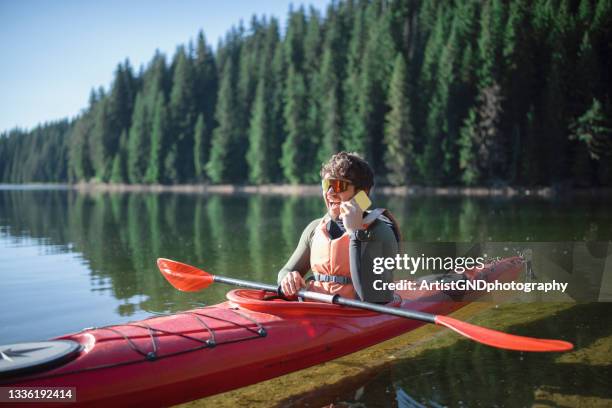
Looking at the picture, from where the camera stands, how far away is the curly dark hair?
5703 millimetres

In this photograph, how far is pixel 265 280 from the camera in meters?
11.8

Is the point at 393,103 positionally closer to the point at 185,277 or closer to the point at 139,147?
the point at 139,147

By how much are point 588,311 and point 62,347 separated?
8.01 m

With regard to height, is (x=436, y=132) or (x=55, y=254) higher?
(x=436, y=132)

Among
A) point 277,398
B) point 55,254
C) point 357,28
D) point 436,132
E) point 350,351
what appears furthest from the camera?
point 357,28

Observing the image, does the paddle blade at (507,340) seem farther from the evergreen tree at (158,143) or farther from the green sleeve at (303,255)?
the evergreen tree at (158,143)

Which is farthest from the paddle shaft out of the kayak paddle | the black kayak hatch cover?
the black kayak hatch cover

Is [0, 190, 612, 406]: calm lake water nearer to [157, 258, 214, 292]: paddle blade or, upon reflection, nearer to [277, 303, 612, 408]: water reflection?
[277, 303, 612, 408]: water reflection

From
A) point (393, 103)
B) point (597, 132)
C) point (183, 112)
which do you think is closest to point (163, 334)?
point (597, 132)

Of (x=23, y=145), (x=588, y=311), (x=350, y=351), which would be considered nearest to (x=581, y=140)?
(x=588, y=311)

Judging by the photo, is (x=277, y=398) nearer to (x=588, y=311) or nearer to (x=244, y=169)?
(x=588, y=311)

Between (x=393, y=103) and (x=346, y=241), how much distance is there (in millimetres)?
50818

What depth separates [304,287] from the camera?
6.39 metres

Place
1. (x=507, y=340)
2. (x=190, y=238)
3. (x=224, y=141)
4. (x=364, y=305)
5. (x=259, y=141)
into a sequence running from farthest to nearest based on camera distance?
(x=224, y=141) < (x=259, y=141) < (x=190, y=238) < (x=364, y=305) < (x=507, y=340)
